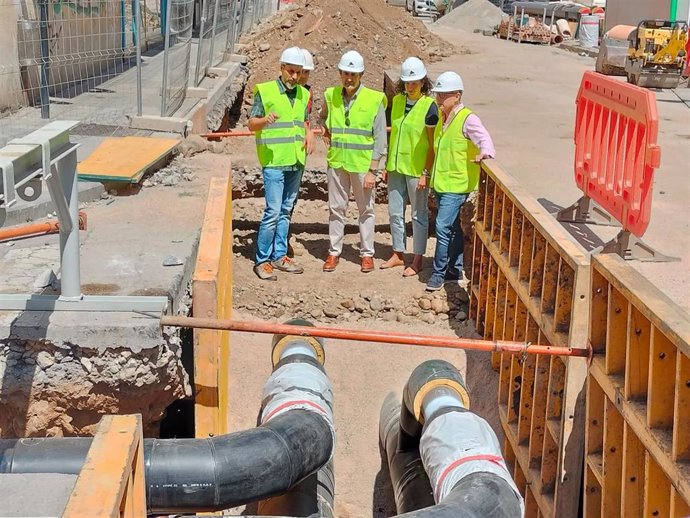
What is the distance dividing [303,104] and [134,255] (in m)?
3.46

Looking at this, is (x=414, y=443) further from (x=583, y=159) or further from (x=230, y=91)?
(x=230, y=91)

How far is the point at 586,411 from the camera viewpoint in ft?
14.2

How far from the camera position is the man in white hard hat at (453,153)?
24.2ft

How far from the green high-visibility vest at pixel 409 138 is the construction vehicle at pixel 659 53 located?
12481mm

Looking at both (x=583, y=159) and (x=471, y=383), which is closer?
(x=471, y=383)

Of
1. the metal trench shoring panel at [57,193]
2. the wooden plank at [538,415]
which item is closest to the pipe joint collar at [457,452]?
the wooden plank at [538,415]

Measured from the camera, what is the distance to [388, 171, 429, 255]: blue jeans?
823 centimetres

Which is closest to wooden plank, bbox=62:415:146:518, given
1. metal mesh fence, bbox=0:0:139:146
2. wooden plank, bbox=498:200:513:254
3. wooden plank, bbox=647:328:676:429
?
wooden plank, bbox=647:328:676:429

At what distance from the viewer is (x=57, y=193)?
3.72 metres

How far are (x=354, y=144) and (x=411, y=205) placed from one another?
803 mm

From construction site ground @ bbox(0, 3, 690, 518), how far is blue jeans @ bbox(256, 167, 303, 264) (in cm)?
30

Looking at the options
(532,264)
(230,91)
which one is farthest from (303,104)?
(230,91)

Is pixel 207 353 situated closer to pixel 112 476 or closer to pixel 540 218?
pixel 540 218

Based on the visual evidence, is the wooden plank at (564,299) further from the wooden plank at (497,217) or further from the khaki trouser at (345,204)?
the khaki trouser at (345,204)
